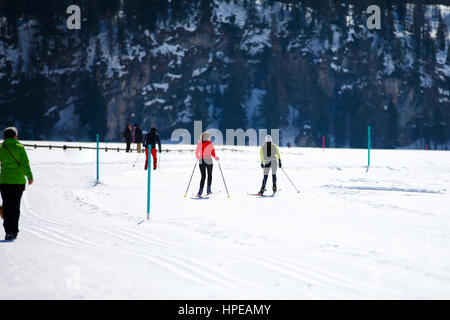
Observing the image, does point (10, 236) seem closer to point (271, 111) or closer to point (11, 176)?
point (11, 176)

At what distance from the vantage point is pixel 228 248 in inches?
248

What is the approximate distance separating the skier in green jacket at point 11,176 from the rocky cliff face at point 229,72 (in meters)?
72.8

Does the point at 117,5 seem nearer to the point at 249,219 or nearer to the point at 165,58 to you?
the point at 165,58

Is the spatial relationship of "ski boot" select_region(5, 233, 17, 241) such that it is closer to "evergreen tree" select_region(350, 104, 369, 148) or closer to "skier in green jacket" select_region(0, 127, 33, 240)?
"skier in green jacket" select_region(0, 127, 33, 240)

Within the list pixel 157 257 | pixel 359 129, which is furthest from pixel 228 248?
pixel 359 129

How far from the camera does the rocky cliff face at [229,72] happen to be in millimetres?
82625

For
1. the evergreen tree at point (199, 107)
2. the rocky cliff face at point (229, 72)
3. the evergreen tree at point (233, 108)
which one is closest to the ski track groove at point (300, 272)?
the rocky cliff face at point (229, 72)

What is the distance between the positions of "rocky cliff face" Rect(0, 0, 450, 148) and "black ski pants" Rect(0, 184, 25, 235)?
7280 cm

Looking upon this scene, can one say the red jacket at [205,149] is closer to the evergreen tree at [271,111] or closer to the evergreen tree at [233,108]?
the evergreen tree at [233,108]

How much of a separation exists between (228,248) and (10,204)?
3820 mm

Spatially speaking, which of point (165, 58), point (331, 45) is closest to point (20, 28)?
point (165, 58)

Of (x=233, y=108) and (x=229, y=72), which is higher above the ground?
(x=229, y=72)

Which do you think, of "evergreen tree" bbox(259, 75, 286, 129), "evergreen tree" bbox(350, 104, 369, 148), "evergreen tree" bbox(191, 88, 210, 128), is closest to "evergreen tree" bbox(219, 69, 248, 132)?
"evergreen tree" bbox(191, 88, 210, 128)
